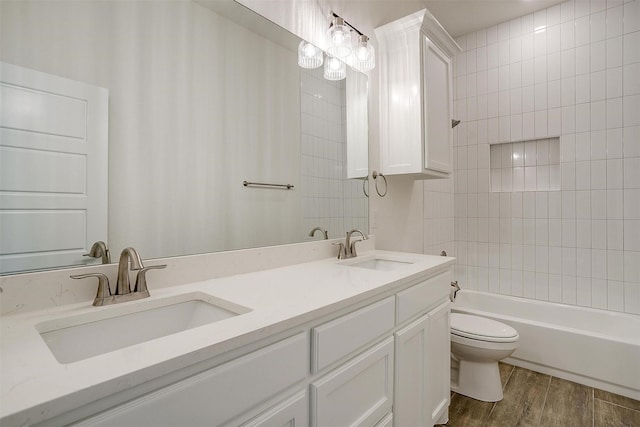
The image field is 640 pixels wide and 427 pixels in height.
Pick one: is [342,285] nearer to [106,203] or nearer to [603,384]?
[106,203]

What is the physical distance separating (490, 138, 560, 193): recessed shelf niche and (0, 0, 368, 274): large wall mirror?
80.8 inches

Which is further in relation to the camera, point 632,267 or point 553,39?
point 553,39

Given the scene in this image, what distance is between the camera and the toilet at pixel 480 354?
185 centimetres

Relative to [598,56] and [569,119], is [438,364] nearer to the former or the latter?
[569,119]

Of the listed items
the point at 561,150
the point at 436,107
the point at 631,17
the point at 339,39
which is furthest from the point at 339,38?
the point at 631,17

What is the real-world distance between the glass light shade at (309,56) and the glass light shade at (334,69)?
0.19 ft

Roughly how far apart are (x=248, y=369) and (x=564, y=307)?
9.36 feet

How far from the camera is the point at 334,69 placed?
1755 mm

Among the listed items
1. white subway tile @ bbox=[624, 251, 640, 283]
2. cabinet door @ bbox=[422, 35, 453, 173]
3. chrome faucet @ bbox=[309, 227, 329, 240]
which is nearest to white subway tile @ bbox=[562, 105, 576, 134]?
white subway tile @ bbox=[624, 251, 640, 283]

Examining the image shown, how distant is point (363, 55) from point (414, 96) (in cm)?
38

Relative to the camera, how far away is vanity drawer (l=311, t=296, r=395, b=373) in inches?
32.9

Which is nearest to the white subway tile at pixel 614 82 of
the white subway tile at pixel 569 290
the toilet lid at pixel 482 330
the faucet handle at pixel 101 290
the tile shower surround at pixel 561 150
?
the tile shower surround at pixel 561 150

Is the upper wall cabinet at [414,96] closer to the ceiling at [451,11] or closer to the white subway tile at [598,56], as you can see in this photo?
the ceiling at [451,11]

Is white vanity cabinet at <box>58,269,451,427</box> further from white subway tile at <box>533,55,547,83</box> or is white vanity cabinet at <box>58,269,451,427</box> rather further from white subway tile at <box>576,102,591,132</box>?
white subway tile at <box>533,55,547,83</box>
